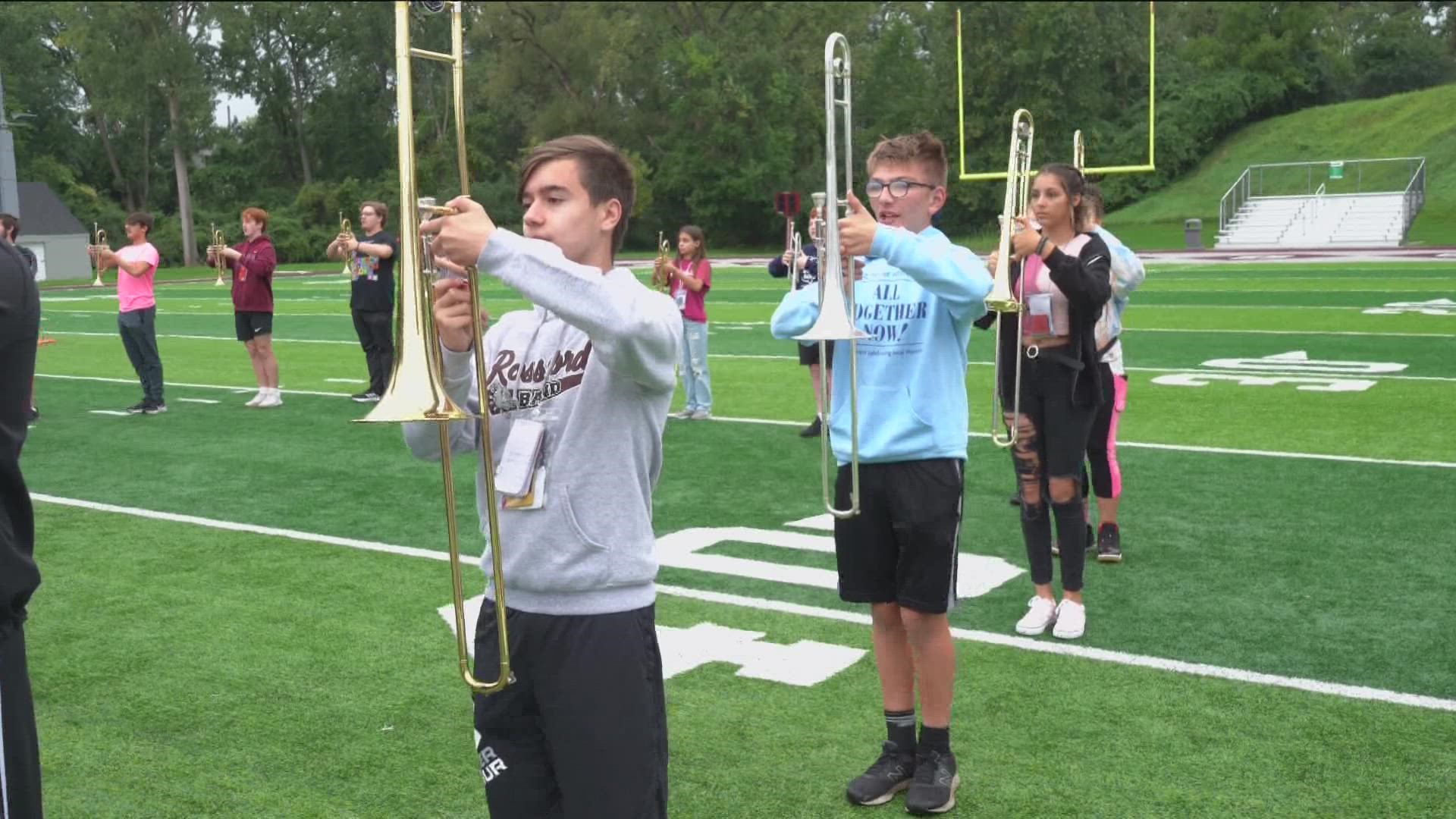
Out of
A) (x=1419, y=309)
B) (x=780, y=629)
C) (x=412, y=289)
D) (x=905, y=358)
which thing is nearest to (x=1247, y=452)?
(x=780, y=629)

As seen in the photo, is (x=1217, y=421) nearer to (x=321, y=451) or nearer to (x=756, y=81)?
(x=321, y=451)

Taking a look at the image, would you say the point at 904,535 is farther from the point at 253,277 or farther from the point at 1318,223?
the point at 1318,223

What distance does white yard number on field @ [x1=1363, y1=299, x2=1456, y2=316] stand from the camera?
1923 cm

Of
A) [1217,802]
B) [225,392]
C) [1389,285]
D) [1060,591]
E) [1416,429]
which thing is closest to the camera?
[1217,802]

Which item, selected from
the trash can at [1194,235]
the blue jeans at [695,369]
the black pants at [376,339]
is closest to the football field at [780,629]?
the blue jeans at [695,369]

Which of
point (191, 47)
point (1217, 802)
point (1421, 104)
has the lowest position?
point (1217, 802)

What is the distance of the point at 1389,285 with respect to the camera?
24.4m

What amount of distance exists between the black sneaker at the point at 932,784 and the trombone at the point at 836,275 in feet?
2.55

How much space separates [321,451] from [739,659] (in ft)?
20.2

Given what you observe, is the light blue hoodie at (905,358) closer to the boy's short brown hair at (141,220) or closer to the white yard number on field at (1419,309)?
the boy's short brown hair at (141,220)

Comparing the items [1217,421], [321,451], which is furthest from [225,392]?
[1217,421]

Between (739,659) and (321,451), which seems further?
(321,451)

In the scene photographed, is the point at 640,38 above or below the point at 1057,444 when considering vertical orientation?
above

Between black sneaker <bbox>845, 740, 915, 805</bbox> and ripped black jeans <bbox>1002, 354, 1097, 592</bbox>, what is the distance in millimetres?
1686
